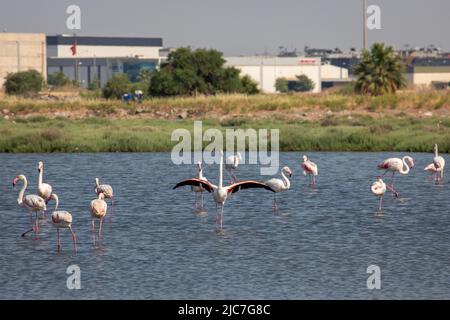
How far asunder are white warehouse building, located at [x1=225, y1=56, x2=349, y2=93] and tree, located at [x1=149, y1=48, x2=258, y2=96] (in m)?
73.7

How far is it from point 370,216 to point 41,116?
35.2 m

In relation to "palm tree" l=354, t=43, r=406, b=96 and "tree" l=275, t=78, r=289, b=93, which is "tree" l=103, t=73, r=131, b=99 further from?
"tree" l=275, t=78, r=289, b=93

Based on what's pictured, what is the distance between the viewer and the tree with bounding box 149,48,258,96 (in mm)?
76438

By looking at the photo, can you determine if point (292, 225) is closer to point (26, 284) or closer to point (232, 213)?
point (232, 213)

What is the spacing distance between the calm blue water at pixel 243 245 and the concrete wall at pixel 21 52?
375 feet

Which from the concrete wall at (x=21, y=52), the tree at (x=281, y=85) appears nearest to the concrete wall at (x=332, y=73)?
the tree at (x=281, y=85)

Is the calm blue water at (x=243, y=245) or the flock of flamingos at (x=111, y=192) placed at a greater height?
the flock of flamingos at (x=111, y=192)

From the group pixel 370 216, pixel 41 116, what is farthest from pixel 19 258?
pixel 41 116

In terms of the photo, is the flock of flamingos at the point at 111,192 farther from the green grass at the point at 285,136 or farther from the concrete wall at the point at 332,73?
the concrete wall at the point at 332,73

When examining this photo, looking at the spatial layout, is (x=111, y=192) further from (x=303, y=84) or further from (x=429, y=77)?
(x=429, y=77)

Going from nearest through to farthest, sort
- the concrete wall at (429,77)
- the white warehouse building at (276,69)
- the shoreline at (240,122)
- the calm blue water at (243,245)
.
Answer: the calm blue water at (243,245), the shoreline at (240,122), the white warehouse building at (276,69), the concrete wall at (429,77)

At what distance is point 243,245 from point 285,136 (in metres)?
23.7

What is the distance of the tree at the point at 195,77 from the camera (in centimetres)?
7644

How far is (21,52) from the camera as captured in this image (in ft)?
485
